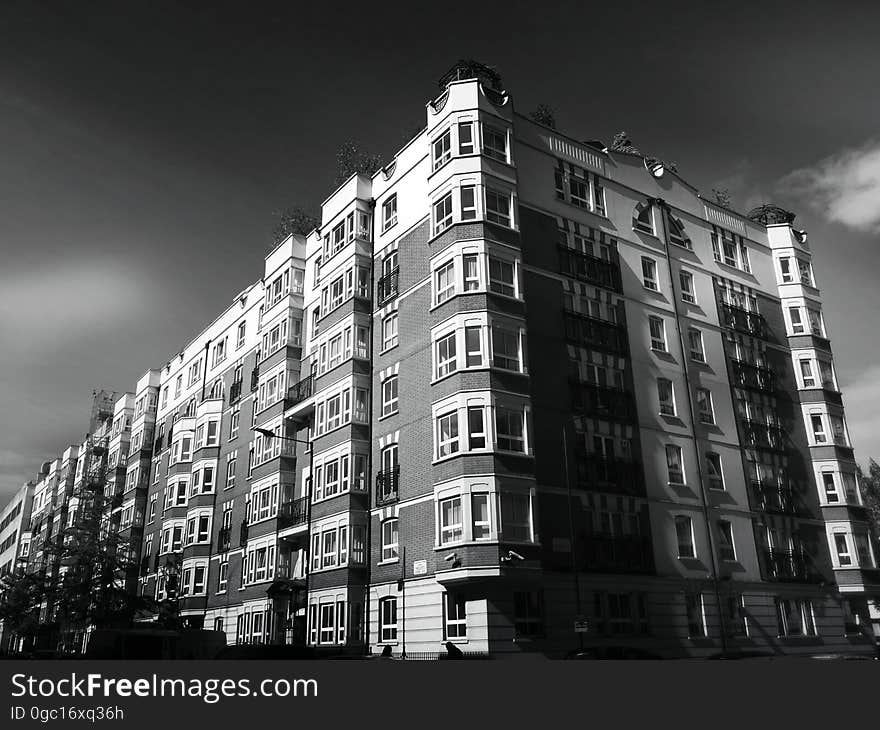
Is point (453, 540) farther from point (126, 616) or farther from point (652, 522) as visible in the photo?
point (126, 616)

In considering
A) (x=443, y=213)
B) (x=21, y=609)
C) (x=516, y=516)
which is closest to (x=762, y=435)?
(x=516, y=516)

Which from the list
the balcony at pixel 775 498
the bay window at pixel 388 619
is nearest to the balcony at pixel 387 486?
the bay window at pixel 388 619

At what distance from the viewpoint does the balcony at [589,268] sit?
40.2 meters

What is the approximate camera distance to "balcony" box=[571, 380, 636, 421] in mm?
37656

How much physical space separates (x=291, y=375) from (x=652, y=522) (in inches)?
990

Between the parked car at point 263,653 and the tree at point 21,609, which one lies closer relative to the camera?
the parked car at point 263,653

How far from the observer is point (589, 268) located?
41.2 metres

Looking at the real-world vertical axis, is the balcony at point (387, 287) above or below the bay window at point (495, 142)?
below

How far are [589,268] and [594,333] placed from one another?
3816mm

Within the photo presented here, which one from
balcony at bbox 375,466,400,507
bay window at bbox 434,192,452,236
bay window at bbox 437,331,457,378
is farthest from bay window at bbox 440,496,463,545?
bay window at bbox 434,192,452,236

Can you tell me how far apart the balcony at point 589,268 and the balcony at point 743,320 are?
9.09 metres

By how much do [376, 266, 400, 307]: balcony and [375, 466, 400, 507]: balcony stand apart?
9547 millimetres

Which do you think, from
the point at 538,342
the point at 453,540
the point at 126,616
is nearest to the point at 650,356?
the point at 538,342

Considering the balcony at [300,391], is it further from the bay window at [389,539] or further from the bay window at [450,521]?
the bay window at [450,521]
